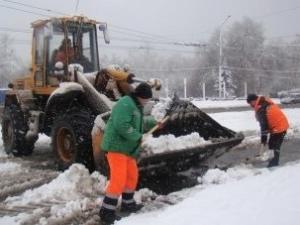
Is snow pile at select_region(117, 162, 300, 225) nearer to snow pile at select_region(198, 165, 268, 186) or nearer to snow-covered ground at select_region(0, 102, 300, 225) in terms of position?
snow-covered ground at select_region(0, 102, 300, 225)

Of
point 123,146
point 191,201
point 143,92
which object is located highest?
point 143,92

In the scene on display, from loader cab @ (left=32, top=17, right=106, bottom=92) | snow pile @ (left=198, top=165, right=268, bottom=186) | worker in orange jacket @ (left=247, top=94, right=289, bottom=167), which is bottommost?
snow pile @ (left=198, top=165, right=268, bottom=186)

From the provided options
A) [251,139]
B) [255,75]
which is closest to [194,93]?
[255,75]

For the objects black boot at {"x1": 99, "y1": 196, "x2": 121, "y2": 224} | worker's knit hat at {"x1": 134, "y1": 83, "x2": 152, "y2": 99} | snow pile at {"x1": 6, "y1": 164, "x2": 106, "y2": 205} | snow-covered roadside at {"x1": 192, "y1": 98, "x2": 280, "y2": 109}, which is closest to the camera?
black boot at {"x1": 99, "y1": 196, "x2": 121, "y2": 224}

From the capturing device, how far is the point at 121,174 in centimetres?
Result: 557

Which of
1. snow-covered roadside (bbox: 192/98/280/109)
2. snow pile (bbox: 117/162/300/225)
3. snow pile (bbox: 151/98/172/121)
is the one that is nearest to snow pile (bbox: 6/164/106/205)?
snow pile (bbox: 117/162/300/225)

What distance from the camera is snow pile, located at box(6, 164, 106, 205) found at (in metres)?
6.44

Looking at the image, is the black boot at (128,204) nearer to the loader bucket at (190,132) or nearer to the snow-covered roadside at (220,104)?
the loader bucket at (190,132)

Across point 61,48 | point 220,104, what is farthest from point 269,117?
point 220,104

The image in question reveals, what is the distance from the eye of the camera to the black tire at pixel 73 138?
24.4 feet

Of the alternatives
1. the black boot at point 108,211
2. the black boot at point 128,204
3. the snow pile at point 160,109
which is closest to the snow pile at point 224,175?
the snow pile at point 160,109

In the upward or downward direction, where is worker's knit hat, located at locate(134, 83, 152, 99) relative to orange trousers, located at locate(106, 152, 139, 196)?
upward

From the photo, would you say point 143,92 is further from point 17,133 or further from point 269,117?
point 17,133

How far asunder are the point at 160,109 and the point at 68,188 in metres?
2.15
